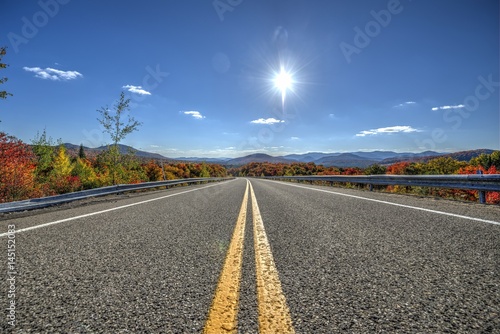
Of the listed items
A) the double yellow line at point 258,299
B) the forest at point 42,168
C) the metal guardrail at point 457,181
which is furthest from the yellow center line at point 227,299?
Result: the forest at point 42,168

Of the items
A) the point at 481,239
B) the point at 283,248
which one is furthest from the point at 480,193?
the point at 283,248

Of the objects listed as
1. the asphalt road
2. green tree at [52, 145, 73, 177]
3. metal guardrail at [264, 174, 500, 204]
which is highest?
green tree at [52, 145, 73, 177]

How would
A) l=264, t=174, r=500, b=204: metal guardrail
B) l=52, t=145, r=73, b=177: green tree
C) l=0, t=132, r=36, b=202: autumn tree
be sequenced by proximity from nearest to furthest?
l=264, t=174, r=500, b=204: metal guardrail → l=0, t=132, r=36, b=202: autumn tree → l=52, t=145, r=73, b=177: green tree

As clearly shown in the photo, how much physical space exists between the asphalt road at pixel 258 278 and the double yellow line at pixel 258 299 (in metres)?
0.02

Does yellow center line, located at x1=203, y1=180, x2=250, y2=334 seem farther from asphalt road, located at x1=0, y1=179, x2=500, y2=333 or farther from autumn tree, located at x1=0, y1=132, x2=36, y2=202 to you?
autumn tree, located at x1=0, y1=132, x2=36, y2=202

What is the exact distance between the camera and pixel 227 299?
1692 mm

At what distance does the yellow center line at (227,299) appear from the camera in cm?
138

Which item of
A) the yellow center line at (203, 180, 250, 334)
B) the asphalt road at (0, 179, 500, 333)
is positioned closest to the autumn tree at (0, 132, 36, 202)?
the asphalt road at (0, 179, 500, 333)

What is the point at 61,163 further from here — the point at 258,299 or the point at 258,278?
the point at 258,299

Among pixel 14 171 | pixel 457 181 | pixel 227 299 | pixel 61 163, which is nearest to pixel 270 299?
pixel 227 299

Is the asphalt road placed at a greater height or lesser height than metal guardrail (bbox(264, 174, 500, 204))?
lesser

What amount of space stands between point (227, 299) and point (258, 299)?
21 centimetres

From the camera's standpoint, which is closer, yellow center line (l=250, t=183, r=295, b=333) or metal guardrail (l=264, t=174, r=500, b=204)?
yellow center line (l=250, t=183, r=295, b=333)

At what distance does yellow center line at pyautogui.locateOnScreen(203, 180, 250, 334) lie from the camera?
4.51ft
